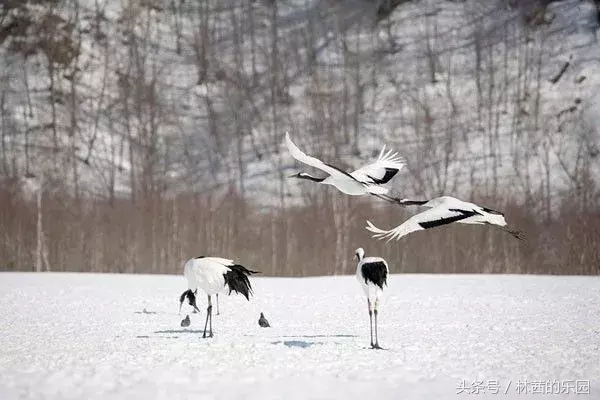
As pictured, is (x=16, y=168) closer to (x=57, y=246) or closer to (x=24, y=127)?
(x=24, y=127)

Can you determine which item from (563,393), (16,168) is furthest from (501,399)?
(16,168)

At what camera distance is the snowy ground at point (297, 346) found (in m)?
7.26

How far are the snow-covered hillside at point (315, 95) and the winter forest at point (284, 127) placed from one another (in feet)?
0.28

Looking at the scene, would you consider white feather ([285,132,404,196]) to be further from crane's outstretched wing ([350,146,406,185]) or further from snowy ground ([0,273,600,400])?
snowy ground ([0,273,600,400])

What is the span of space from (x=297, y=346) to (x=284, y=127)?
23629 millimetres

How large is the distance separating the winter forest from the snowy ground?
31.3 feet

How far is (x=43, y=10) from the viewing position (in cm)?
3453

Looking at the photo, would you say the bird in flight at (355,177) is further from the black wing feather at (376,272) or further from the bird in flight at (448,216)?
the black wing feather at (376,272)

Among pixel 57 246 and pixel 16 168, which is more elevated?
pixel 16 168

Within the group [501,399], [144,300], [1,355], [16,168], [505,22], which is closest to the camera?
[501,399]

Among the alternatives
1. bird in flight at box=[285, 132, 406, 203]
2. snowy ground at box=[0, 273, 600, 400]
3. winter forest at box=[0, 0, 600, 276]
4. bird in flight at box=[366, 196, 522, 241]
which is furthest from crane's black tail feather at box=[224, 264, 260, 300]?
winter forest at box=[0, 0, 600, 276]

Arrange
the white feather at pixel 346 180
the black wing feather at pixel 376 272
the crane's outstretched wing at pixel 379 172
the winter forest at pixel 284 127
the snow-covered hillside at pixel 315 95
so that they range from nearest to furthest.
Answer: the white feather at pixel 346 180 < the crane's outstretched wing at pixel 379 172 < the black wing feather at pixel 376 272 < the winter forest at pixel 284 127 < the snow-covered hillside at pixel 315 95

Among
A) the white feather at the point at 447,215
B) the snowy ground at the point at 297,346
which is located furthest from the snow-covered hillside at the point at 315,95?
the white feather at the point at 447,215

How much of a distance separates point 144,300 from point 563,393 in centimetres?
920
